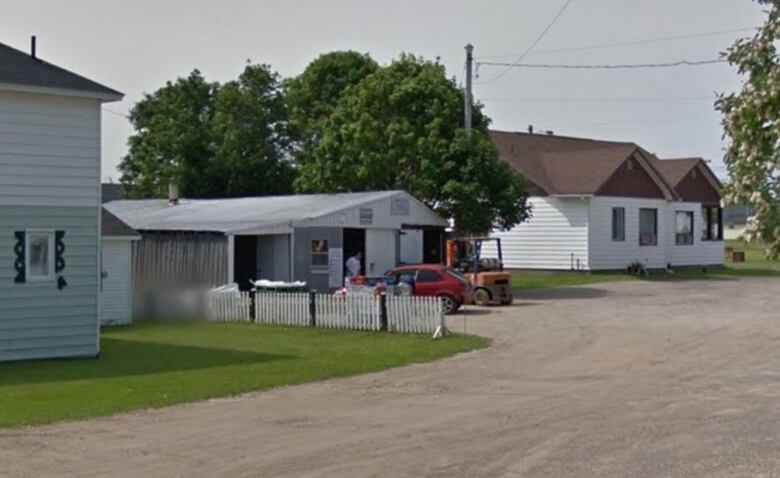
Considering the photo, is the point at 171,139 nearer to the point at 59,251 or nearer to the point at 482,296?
the point at 482,296

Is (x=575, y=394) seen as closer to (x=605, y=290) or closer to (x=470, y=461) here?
(x=470, y=461)

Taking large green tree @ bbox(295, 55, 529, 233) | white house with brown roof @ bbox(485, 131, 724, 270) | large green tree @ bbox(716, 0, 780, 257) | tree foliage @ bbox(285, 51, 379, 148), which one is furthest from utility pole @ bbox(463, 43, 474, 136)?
large green tree @ bbox(716, 0, 780, 257)

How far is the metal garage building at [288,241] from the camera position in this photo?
1432 inches

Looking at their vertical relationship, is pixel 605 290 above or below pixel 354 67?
below

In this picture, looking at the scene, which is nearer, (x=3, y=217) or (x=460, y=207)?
(x=3, y=217)

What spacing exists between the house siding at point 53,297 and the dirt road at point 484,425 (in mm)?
6974

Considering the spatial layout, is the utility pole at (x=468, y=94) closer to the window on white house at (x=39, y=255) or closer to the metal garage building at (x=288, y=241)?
the metal garage building at (x=288, y=241)

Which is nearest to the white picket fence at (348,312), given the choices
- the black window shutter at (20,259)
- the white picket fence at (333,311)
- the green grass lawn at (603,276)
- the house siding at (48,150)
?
the white picket fence at (333,311)

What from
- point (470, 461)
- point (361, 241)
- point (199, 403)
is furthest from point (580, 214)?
point (470, 461)

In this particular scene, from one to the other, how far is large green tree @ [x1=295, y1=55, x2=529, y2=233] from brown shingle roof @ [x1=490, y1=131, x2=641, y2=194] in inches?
279

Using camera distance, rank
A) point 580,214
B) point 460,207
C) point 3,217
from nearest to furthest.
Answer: point 3,217, point 460,207, point 580,214

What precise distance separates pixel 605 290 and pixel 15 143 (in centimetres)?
2634

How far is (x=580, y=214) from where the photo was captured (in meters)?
52.1

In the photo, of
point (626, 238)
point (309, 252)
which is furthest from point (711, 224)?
point (309, 252)
